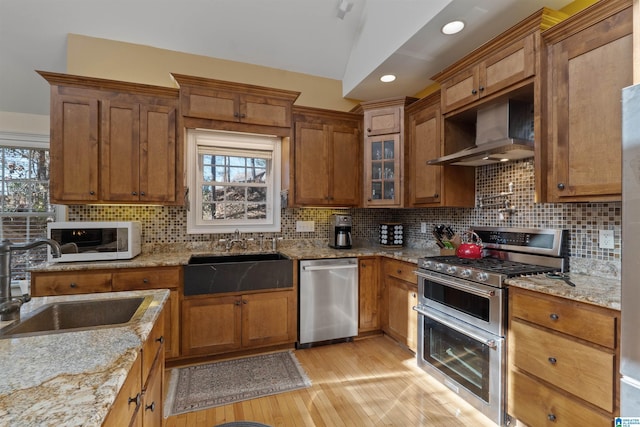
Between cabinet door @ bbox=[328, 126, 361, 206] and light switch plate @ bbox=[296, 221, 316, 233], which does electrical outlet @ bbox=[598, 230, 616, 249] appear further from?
light switch plate @ bbox=[296, 221, 316, 233]

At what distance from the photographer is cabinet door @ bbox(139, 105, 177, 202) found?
8.56 feet

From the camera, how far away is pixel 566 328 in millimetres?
1487

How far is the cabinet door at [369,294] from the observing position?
3.00 m

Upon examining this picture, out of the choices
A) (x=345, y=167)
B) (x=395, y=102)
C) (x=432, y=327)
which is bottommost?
(x=432, y=327)

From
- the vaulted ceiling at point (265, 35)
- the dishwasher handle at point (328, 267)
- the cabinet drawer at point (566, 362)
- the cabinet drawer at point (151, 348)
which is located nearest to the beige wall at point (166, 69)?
the vaulted ceiling at point (265, 35)

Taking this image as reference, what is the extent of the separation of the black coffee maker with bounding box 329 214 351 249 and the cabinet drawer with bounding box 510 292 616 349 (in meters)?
1.73

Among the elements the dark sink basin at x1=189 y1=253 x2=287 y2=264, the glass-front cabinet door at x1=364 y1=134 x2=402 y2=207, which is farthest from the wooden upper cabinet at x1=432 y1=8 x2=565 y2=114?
the dark sink basin at x1=189 y1=253 x2=287 y2=264

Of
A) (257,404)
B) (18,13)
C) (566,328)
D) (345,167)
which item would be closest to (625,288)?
(566,328)

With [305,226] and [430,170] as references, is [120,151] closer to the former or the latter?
[305,226]

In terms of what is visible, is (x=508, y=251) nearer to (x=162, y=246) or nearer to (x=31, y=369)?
(x=31, y=369)

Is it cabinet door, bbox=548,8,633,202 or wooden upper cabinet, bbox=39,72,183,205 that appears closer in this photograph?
cabinet door, bbox=548,8,633,202

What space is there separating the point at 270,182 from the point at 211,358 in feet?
6.21

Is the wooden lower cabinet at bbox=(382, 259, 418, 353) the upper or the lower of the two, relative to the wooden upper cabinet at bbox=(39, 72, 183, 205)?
lower

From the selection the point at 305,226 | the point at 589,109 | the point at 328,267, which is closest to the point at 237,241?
the point at 305,226
